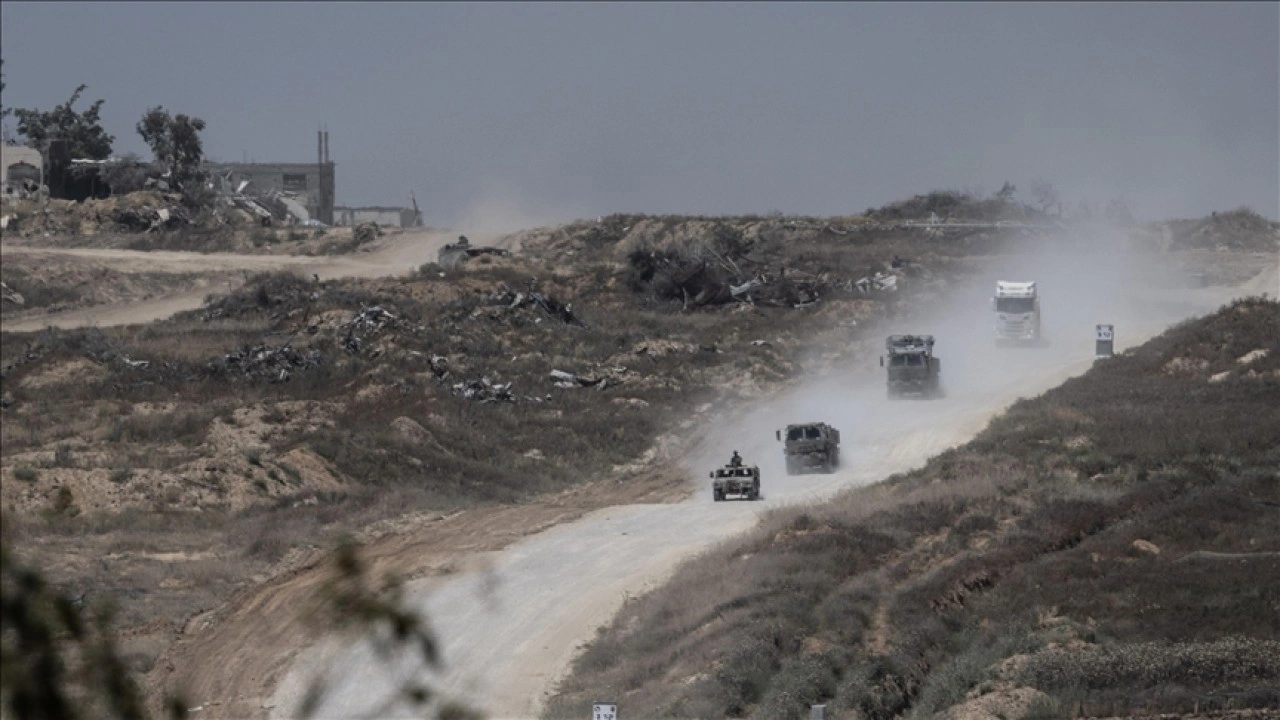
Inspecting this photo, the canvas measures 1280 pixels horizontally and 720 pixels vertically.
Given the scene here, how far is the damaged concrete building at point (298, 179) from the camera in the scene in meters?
126

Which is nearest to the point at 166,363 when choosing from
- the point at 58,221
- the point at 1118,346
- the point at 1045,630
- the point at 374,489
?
the point at 374,489

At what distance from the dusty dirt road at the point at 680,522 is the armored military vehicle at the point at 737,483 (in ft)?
1.57

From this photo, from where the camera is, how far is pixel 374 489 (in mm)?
43594

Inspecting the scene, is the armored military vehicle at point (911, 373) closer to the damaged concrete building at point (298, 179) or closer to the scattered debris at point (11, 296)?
the scattered debris at point (11, 296)

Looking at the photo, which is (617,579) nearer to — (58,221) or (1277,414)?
(1277,414)

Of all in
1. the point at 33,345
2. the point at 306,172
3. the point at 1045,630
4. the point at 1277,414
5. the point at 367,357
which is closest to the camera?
the point at 1045,630

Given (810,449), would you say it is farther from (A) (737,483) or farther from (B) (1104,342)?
(B) (1104,342)

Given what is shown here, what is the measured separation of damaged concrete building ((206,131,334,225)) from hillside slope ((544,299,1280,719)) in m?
90.1

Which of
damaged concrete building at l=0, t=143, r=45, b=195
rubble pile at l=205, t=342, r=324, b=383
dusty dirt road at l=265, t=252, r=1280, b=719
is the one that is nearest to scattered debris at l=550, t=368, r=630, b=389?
dusty dirt road at l=265, t=252, r=1280, b=719

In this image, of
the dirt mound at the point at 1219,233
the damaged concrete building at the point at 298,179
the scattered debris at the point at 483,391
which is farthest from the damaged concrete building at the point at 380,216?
the scattered debris at the point at 483,391

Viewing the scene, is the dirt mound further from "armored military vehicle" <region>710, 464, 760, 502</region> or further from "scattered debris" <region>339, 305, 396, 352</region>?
"armored military vehicle" <region>710, 464, 760, 502</region>

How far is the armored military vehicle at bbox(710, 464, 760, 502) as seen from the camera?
141 feet

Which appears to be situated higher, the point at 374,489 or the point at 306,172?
the point at 306,172

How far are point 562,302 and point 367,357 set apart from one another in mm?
16282
